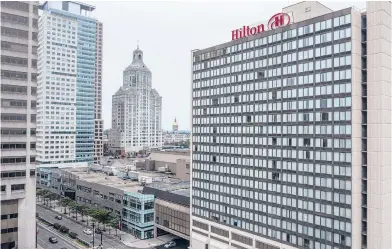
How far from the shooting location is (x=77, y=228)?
11850cm

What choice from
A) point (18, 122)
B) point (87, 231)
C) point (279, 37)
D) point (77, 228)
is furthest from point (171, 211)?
point (279, 37)

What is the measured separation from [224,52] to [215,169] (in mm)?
30942

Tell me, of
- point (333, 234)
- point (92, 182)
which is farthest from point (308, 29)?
point (92, 182)

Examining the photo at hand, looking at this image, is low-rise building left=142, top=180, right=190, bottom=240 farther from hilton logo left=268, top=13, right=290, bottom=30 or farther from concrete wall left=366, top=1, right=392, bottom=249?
hilton logo left=268, top=13, right=290, bottom=30

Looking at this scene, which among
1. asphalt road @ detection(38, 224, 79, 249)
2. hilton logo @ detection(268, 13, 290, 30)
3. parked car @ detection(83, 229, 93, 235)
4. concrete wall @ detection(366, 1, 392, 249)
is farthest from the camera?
parked car @ detection(83, 229, 93, 235)

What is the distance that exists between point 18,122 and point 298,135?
64928 mm

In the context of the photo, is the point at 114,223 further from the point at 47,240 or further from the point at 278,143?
the point at 278,143

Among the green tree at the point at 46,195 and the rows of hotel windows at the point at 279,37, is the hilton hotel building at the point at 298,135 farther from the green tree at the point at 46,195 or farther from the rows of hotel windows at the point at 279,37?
the green tree at the point at 46,195

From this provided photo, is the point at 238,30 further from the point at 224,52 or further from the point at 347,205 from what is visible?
the point at 347,205

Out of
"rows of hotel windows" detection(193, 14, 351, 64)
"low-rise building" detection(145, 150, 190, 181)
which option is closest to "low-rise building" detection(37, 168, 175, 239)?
"low-rise building" detection(145, 150, 190, 181)

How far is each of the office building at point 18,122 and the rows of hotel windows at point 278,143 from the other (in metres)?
42.8

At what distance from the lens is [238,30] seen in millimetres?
89000

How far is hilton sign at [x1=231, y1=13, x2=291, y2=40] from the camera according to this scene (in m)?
79.4

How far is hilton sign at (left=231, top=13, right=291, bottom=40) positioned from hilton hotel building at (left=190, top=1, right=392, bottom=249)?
0.71m
